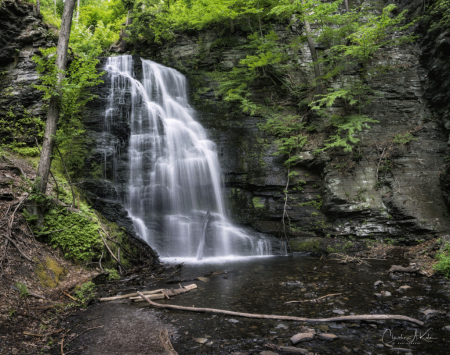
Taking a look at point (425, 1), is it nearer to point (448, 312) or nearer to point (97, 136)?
point (448, 312)

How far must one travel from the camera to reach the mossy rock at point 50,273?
4.77m

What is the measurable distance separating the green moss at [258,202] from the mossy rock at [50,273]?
740cm

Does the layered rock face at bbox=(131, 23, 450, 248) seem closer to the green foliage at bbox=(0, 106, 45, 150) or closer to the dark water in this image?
the dark water

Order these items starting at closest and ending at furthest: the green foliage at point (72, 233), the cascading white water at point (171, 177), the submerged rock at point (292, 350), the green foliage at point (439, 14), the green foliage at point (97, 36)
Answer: the submerged rock at point (292, 350) < the green foliage at point (72, 233) < the cascading white water at point (171, 177) < the green foliage at point (439, 14) < the green foliage at point (97, 36)

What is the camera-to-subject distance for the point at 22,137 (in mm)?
9852

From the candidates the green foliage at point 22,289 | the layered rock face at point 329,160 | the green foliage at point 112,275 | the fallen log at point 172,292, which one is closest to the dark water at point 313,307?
the fallen log at point 172,292

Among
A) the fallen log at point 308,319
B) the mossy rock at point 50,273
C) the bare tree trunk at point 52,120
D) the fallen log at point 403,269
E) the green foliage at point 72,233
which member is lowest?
the fallen log at point 403,269

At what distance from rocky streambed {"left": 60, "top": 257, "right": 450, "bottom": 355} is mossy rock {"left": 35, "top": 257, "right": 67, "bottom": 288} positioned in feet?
2.94

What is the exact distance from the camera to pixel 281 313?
4.16 m

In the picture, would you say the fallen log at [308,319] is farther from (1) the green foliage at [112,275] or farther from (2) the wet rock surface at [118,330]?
(1) the green foliage at [112,275]

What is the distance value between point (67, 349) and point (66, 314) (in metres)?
1.12

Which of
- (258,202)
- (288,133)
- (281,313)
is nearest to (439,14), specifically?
(288,133)

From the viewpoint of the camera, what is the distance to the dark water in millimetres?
3205

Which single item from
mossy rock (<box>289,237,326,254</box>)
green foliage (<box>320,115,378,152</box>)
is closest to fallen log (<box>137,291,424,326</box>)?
mossy rock (<box>289,237,326,254</box>)
